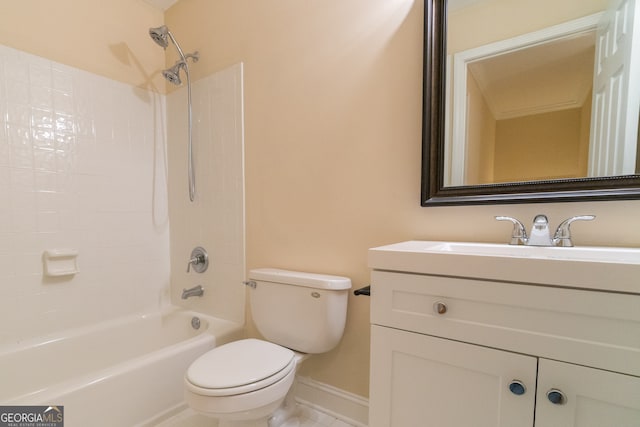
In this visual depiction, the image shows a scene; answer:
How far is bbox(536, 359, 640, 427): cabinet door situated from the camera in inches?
21.4

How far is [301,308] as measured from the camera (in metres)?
1.20

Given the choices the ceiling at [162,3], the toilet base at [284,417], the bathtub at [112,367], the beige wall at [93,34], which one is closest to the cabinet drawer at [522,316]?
the toilet base at [284,417]

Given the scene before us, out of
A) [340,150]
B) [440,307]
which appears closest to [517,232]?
[440,307]

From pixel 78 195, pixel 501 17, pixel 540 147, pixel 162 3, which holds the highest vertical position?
pixel 162 3

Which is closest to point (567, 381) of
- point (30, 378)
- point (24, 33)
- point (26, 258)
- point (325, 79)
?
point (325, 79)

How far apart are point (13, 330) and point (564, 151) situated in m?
2.45

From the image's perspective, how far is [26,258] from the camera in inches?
53.9

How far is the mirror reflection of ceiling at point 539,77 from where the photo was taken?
861mm

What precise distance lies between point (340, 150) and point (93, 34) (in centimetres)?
166

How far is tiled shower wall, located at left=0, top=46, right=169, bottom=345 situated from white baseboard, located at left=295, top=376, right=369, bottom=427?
1.20 m

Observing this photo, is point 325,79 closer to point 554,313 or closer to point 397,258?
point 397,258

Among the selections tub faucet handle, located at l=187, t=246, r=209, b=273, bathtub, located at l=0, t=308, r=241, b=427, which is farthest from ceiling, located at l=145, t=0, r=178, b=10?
bathtub, located at l=0, t=308, r=241, b=427
